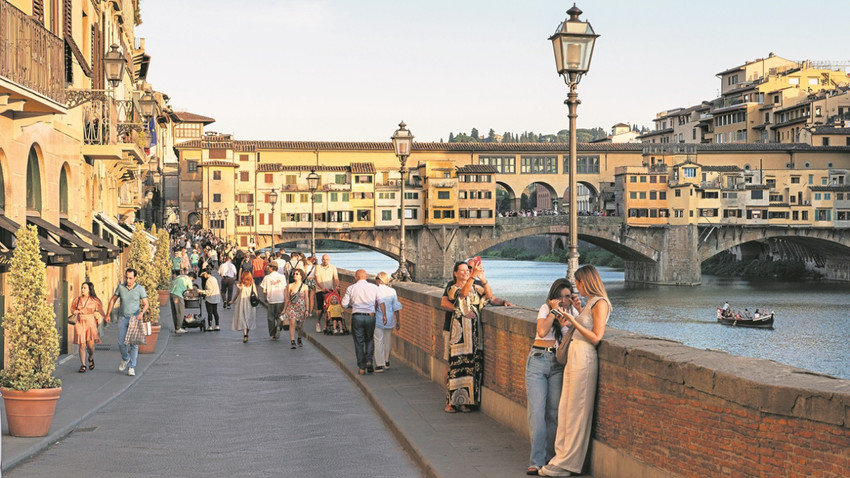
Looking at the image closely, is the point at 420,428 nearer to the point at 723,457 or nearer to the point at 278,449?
the point at 278,449

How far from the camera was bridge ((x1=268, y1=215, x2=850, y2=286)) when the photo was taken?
10056 centimetres

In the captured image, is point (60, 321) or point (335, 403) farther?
point (60, 321)

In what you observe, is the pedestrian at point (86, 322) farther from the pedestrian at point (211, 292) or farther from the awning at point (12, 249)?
the pedestrian at point (211, 292)

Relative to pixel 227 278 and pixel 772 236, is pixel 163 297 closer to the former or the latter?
pixel 227 278

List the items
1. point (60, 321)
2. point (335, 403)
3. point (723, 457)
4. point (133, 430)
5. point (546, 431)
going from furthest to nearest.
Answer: point (60, 321), point (335, 403), point (133, 430), point (546, 431), point (723, 457)

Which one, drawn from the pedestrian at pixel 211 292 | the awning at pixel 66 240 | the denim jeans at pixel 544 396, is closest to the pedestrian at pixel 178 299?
the pedestrian at pixel 211 292

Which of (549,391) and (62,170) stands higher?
(62,170)

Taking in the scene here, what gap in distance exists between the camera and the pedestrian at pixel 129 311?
17125 millimetres

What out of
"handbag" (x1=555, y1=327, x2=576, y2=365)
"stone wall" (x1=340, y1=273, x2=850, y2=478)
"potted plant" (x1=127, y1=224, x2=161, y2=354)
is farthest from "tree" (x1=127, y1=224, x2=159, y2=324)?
"handbag" (x1=555, y1=327, x2=576, y2=365)

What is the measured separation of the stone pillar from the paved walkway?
84285 millimetres

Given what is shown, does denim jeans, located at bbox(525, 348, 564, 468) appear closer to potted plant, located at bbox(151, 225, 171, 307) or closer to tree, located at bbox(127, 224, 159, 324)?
tree, located at bbox(127, 224, 159, 324)

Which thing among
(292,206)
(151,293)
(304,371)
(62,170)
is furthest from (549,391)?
(292,206)

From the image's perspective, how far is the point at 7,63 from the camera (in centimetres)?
1288

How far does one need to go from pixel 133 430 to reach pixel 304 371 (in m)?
6.02
